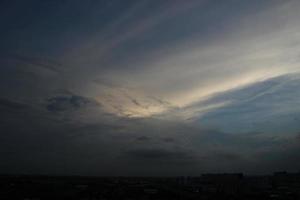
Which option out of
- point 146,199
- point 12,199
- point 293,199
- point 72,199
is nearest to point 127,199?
point 146,199

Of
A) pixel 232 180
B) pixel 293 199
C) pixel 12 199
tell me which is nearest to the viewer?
pixel 12 199

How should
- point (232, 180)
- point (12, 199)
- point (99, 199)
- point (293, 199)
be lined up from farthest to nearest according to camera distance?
point (232, 180) < point (293, 199) < point (99, 199) < point (12, 199)

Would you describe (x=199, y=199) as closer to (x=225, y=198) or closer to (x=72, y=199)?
(x=225, y=198)

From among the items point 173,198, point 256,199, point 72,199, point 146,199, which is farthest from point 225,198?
point 72,199

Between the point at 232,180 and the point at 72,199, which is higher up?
the point at 232,180

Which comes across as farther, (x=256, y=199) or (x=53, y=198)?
(x=256, y=199)

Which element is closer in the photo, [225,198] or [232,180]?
[225,198]

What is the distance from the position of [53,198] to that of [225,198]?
4835 cm

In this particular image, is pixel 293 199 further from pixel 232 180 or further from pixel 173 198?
pixel 232 180

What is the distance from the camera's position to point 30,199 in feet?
272

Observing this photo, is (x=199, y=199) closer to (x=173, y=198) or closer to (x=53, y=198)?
(x=173, y=198)

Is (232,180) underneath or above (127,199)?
above

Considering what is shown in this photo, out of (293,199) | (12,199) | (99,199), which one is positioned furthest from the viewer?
(293,199)

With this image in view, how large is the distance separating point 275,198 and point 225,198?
13.8m
